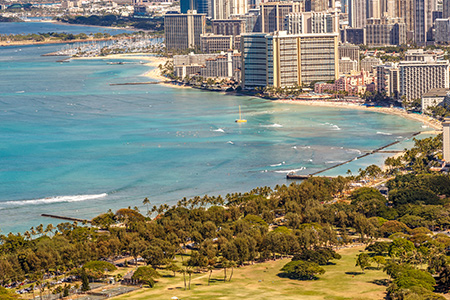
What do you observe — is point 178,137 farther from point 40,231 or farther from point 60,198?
point 40,231

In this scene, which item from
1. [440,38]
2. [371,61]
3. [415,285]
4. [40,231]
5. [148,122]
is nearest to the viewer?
[415,285]

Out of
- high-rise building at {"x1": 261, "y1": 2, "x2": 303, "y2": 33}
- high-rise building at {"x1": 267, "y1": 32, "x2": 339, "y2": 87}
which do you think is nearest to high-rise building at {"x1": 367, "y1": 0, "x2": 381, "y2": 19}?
high-rise building at {"x1": 261, "y1": 2, "x2": 303, "y2": 33}

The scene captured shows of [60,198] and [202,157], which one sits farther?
[202,157]

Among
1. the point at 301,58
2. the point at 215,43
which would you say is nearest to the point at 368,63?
the point at 301,58

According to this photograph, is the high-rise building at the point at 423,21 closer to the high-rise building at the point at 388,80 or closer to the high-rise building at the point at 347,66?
the high-rise building at the point at 347,66

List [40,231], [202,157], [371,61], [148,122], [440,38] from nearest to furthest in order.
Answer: [40,231] → [202,157] → [148,122] → [371,61] → [440,38]

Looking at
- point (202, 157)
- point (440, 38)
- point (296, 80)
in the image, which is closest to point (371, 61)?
point (296, 80)

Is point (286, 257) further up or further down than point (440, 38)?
further down
